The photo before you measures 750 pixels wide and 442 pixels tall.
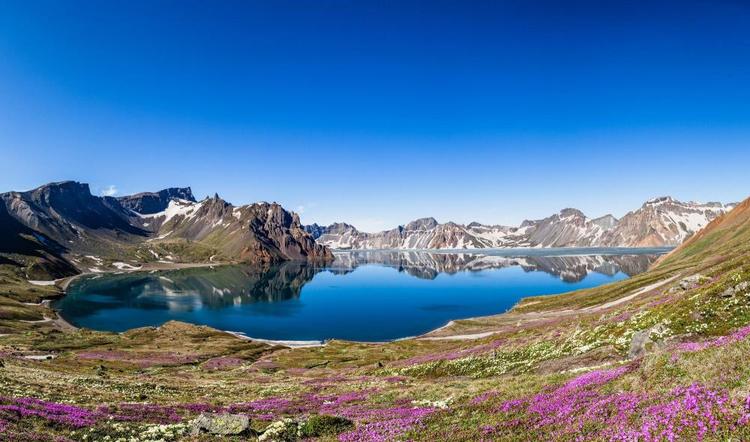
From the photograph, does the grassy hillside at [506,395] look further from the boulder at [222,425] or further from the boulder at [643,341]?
the boulder at [222,425]

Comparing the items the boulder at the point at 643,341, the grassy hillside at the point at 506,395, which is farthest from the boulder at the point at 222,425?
the boulder at the point at 643,341

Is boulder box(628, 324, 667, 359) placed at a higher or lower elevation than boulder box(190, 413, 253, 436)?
higher

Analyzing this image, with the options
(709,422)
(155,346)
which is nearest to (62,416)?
(709,422)

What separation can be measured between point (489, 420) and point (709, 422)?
10.7 metres

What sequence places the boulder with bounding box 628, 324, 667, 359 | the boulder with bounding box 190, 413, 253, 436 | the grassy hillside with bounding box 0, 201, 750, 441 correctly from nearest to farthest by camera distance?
the grassy hillside with bounding box 0, 201, 750, 441 → the boulder with bounding box 190, 413, 253, 436 → the boulder with bounding box 628, 324, 667, 359

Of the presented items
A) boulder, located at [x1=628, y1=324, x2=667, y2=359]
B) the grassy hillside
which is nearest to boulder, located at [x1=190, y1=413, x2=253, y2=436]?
the grassy hillside

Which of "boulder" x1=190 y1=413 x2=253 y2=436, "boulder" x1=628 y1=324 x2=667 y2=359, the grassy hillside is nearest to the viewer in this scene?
the grassy hillside

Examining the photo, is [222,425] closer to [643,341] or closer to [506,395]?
[506,395]

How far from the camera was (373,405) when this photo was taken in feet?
110

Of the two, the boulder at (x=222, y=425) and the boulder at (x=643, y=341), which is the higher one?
the boulder at (x=643, y=341)

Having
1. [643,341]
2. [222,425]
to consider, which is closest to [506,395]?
[643,341]

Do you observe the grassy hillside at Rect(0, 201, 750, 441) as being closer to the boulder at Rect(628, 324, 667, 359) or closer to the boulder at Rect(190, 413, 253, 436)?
the boulder at Rect(628, 324, 667, 359)

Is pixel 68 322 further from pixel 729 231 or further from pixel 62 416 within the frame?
pixel 729 231

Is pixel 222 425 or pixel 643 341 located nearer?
pixel 222 425
